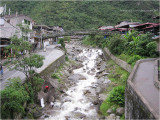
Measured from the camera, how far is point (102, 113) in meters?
12.4

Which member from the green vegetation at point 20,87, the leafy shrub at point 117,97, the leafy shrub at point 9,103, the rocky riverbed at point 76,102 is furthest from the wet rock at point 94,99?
the leafy shrub at point 9,103

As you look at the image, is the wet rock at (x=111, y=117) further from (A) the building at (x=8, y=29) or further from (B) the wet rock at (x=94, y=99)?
(A) the building at (x=8, y=29)

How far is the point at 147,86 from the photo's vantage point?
387 inches

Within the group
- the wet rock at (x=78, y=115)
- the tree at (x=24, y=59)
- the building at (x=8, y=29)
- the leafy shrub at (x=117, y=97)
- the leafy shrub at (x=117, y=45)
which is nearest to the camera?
the leafy shrub at (x=117, y=97)

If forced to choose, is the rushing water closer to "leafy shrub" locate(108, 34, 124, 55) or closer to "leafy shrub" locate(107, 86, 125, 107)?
"leafy shrub" locate(107, 86, 125, 107)

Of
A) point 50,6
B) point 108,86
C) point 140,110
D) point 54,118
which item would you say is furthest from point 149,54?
point 50,6

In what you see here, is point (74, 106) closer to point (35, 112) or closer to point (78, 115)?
point (78, 115)

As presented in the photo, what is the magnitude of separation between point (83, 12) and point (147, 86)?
104562 mm

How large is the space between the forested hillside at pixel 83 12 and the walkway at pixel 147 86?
7448cm

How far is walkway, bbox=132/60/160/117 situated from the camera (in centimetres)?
739

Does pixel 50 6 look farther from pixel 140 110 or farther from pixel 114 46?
pixel 140 110

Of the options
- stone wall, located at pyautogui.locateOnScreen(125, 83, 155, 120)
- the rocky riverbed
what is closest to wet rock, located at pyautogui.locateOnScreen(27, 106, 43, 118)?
the rocky riverbed

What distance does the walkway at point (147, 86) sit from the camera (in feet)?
24.3

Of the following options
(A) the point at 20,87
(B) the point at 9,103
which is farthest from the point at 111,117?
(A) the point at 20,87
